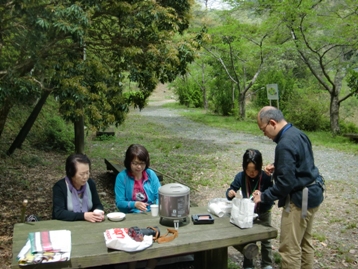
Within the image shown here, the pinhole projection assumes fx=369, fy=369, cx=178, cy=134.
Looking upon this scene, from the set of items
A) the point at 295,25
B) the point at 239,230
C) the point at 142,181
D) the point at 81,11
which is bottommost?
the point at 239,230

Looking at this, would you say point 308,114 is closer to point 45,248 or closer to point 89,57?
point 89,57

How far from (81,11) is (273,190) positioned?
2996mm

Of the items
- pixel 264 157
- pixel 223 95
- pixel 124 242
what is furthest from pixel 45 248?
pixel 223 95

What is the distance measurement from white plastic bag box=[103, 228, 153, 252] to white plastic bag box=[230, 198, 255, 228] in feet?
2.52

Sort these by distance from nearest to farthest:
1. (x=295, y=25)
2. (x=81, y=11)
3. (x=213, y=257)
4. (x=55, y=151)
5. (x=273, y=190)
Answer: (x=273, y=190)
(x=213, y=257)
(x=81, y=11)
(x=55, y=151)
(x=295, y=25)

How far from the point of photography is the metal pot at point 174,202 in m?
2.86

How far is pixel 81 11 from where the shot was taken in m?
4.30

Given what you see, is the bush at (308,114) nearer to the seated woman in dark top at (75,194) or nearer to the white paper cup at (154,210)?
the white paper cup at (154,210)

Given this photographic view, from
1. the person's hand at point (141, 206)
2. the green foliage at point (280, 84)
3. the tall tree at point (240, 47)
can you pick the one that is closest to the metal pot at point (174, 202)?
the person's hand at point (141, 206)

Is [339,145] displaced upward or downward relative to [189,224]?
downward

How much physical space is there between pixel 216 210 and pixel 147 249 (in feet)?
3.04

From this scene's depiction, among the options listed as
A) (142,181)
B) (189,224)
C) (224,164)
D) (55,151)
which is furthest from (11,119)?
(189,224)

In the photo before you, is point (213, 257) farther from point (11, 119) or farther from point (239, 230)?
point (11, 119)

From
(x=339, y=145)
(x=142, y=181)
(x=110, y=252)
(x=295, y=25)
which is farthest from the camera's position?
(x=295, y=25)
